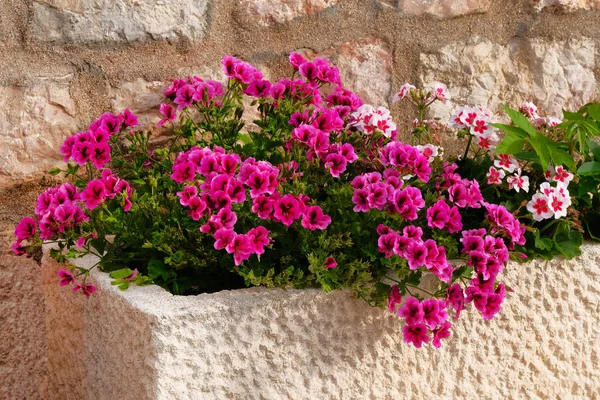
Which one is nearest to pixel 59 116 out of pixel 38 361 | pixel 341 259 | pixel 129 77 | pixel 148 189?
pixel 129 77

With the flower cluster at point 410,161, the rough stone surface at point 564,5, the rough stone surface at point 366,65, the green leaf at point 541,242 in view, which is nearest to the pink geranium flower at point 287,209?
the flower cluster at point 410,161

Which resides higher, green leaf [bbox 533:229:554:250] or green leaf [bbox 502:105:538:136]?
green leaf [bbox 502:105:538:136]

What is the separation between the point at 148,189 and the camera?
1.45 m

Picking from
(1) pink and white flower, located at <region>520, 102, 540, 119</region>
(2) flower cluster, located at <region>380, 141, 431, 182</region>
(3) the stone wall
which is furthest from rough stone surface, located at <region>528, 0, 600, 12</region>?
(2) flower cluster, located at <region>380, 141, 431, 182</region>

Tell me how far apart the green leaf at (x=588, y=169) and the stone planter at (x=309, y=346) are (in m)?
0.16

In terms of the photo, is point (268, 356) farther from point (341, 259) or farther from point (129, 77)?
point (129, 77)

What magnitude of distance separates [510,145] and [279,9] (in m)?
0.65

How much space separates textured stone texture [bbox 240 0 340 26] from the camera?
5.36 feet

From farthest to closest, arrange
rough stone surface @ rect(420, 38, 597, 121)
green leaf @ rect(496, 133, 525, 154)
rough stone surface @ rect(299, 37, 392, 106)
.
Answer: rough stone surface @ rect(420, 38, 597, 121), rough stone surface @ rect(299, 37, 392, 106), green leaf @ rect(496, 133, 525, 154)

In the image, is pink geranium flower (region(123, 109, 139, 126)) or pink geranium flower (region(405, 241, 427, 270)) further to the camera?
pink geranium flower (region(123, 109, 139, 126))

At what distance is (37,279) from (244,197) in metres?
0.64

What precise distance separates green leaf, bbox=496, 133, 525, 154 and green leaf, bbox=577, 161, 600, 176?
18 centimetres

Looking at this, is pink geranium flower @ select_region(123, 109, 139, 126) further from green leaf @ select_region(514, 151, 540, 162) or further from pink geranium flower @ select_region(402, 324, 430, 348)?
green leaf @ select_region(514, 151, 540, 162)

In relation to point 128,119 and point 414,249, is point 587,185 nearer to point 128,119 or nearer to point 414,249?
point 414,249
